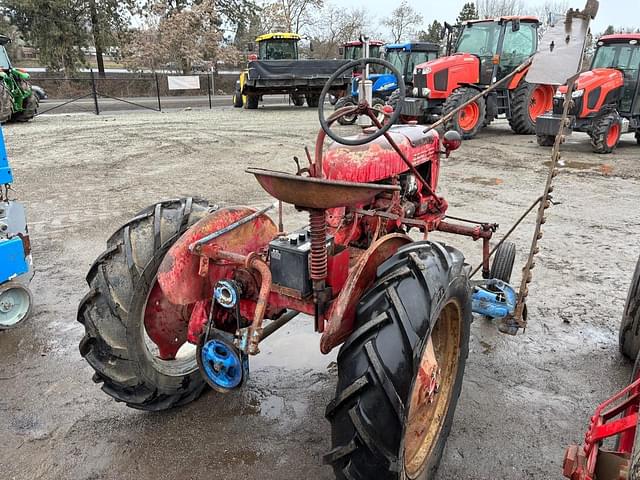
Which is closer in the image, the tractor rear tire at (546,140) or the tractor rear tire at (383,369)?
the tractor rear tire at (383,369)

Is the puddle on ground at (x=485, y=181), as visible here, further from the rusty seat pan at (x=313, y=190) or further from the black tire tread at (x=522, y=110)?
the rusty seat pan at (x=313, y=190)

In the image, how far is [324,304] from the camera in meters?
2.23

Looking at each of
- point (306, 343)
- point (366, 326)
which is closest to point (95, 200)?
point (306, 343)

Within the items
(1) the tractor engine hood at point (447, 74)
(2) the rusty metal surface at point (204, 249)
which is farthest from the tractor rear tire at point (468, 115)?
(2) the rusty metal surface at point (204, 249)

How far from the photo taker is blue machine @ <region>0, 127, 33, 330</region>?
3.51 m

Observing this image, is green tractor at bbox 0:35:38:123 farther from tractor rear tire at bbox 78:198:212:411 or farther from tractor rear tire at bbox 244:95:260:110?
tractor rear tire at bbox 78:198:212:411

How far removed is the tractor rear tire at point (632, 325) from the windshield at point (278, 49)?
20599 millimetres

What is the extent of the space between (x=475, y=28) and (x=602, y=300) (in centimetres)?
1041

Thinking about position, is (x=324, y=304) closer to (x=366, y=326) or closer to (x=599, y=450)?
(x=366, y=326)

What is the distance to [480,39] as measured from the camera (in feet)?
41.5

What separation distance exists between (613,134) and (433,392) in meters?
10.6

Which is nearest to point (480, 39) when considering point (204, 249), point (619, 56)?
point (619, 56)

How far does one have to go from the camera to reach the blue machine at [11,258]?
351 centimetres

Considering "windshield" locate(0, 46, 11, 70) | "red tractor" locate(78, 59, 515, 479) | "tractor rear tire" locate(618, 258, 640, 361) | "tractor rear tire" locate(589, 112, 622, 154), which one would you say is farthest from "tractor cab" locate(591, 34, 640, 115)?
"windshield" locate(0, 46, 11, 70)
